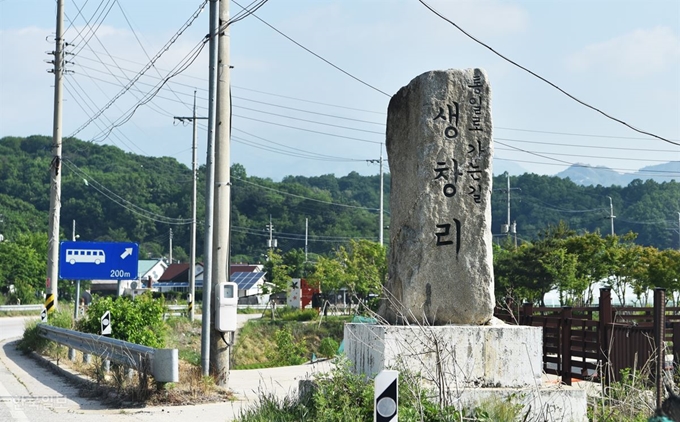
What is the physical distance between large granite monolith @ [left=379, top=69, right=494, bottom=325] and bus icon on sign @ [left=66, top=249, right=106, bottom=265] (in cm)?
1617

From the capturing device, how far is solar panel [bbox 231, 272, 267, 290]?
68688mm

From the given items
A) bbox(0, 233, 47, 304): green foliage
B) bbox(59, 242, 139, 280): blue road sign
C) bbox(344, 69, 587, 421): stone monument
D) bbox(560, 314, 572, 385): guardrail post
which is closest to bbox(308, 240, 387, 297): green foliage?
bbox(59, 242, 139, 280): blue road sign

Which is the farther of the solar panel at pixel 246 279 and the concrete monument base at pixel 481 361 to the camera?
the solar panel at pixel 246 279

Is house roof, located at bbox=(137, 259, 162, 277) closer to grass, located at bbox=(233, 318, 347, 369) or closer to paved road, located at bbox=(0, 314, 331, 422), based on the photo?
grass, located at bbox=(233, 318, 347, 369)

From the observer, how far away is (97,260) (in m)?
25.0

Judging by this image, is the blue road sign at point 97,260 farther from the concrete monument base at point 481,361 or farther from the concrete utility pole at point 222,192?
the concrete monument base at point 481,361

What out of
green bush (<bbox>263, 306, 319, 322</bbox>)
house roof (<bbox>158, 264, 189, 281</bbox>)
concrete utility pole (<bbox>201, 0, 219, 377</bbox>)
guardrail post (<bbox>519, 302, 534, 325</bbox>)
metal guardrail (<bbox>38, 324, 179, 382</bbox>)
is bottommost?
green bush (<bbox>263, 306, 319, 322</bbox>)

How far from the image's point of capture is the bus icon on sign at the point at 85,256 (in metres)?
25.0

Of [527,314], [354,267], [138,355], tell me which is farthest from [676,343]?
[354,267]

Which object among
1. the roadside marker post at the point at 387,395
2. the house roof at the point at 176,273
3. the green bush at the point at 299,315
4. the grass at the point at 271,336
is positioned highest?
the roadside marker post at the point at 387,395

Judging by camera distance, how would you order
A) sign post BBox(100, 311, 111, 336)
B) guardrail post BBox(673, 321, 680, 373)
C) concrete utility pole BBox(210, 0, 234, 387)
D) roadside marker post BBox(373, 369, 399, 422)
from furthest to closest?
1. sign post BBox(100, 311, 111, 336)
2. concrete utility pole BBox(210, 0, 234, 387)
3. guardrail post BBox(673, 321, 680, 373)
4. roadside marker post BBox(373, 369, 399, 422)

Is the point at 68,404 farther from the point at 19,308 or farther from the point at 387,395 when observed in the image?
the point at 19,308

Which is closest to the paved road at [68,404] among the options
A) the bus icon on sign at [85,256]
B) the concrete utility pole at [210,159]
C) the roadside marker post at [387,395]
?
the concrete utility pole at [210,159]

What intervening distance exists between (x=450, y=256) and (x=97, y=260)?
55.6ft
